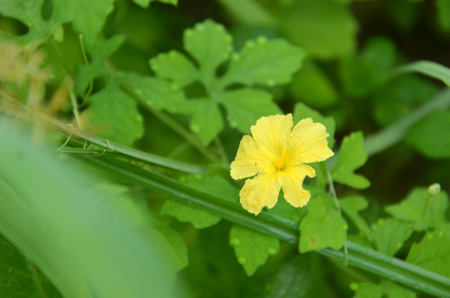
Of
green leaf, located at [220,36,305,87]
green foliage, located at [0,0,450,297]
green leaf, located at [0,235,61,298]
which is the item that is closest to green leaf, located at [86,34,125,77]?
green foliage, located at [0,0,450,297]

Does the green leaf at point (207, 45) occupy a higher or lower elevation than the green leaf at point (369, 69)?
lower

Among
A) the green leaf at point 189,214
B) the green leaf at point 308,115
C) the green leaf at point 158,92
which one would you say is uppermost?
the green leaf at point 158,92

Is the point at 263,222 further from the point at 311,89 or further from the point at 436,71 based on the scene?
the point at 311,89

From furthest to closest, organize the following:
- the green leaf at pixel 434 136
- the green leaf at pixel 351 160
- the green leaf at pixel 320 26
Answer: the green leaf at pixel 320 26
the green leaf at pixel 434 136
the green leaf at pixel 351 160

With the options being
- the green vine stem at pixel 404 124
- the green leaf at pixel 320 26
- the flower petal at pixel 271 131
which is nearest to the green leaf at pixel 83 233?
the flower petal at pixel 271 131

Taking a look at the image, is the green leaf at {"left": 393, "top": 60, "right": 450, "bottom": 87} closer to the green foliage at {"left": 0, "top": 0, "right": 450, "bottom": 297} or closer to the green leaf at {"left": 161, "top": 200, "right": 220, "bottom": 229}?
the green foliage at {"left": 0, "top": 0, "right": 450, "bottom": 297}

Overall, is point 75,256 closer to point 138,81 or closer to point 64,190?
point 64,190

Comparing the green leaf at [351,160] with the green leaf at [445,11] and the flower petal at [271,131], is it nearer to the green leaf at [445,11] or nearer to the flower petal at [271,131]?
the flower petal at [271,131]

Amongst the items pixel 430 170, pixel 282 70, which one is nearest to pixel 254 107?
pixel 282 70
